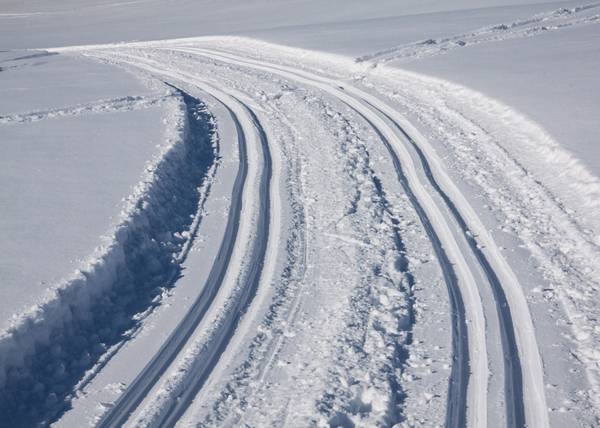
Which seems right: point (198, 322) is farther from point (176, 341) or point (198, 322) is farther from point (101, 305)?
point (101, 305)

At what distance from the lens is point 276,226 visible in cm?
782

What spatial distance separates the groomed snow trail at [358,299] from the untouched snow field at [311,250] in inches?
0.9

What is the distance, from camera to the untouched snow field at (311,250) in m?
5.14

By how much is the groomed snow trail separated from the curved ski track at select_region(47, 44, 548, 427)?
0.02 metres

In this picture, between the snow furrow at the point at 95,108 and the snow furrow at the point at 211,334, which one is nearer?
the snow furrow at the point at 211,334

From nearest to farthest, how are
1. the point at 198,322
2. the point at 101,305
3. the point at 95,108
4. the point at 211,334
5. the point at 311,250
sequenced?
the point at 211,334 → the point at 198,322 → the point at 101,305 → the point at 311,250 → the point at 95,108

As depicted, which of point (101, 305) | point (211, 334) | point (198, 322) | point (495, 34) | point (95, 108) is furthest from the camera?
point (495, 34)

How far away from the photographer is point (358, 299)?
244 inches

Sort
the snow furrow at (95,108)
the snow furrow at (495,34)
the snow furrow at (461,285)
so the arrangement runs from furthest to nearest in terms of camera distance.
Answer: the snow furrow at (495,34) < the snow furrow at (95,108) < the snow furrow at (461,285)

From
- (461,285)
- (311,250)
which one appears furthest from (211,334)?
(461,285)

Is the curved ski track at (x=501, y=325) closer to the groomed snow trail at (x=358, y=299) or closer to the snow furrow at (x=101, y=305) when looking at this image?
the groomed snow trail at (x=358, y=299)

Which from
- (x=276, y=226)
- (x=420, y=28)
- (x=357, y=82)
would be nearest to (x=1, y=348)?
(x=276, y=226)

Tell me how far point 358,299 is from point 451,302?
89cm

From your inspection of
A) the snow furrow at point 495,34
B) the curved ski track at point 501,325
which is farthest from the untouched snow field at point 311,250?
the snow furrow at point 495,34
